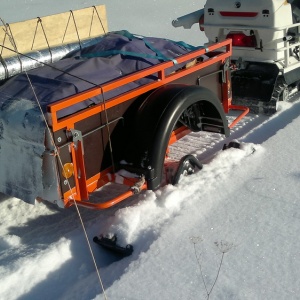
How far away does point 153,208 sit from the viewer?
3787mm

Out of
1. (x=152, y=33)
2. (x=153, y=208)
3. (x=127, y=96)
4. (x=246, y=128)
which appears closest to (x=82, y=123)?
(x=127, y=96)

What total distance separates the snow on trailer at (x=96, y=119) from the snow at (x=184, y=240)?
279mm

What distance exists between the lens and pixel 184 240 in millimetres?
Answer: 3307

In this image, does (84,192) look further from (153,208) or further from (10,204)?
(10,204)

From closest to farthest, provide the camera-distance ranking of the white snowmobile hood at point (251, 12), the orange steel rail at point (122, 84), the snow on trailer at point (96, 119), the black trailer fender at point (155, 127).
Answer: the orange steel rail at point (122, 84) → the snow on trailer at point (96, 119) → the black trailer fender at point (155, 127) → the white snowmobile hood at point (251, 12)

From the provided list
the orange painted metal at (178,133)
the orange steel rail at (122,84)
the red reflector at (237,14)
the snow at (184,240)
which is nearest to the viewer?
the snow at (184,240)

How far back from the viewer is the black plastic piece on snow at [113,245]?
3.37 m

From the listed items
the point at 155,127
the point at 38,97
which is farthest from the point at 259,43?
the point at 38,97

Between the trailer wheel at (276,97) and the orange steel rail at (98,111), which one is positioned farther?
the trailer wheel at (276,97)

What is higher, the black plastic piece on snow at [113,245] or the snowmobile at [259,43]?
the snowmobile at [259,43]

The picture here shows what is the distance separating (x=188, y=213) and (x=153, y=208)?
291mm

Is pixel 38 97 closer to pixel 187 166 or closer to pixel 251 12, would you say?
pixel 187 166

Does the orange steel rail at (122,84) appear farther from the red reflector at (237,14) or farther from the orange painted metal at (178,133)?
the red reflector at (237,14)

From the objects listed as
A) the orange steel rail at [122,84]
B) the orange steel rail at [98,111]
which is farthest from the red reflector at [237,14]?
the orange steel rail at [98,111]
